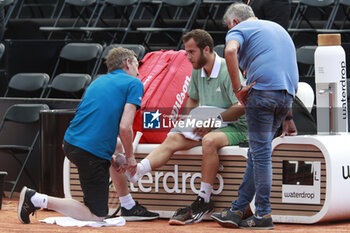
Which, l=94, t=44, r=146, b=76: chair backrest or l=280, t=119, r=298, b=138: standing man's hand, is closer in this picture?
l=280, t=119, r=298, b=138: standing man's hand

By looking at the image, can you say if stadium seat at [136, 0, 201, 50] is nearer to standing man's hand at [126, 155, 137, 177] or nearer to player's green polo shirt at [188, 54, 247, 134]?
player's green polo shirt at [188, 54, 247, 134]

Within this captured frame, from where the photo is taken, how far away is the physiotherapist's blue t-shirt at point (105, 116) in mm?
5059

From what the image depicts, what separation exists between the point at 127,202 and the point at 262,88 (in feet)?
4.41

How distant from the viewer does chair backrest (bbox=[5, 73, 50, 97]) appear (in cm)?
824

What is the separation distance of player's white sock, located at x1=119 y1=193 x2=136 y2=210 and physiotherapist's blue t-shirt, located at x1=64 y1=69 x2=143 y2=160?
1.51 feet

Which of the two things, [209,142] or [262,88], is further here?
[209,142]

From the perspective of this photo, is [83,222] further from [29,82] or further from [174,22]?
[174,22]

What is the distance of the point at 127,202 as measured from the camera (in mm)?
5469

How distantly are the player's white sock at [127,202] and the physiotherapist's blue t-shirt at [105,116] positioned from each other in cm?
46

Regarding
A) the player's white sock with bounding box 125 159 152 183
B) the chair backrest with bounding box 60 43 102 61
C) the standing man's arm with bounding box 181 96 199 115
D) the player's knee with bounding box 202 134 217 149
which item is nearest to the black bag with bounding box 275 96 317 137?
the player's knee with bounding box 202 134 217 149

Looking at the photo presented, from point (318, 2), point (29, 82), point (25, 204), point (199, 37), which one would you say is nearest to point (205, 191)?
point (199, 37)

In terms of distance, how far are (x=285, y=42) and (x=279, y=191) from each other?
1.05m

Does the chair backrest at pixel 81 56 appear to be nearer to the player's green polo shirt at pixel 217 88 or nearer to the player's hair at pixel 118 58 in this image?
the player's green polo shirt at pixel 217 88

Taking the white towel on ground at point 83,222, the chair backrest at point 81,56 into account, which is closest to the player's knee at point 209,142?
the white towel on ground at point 83,222
